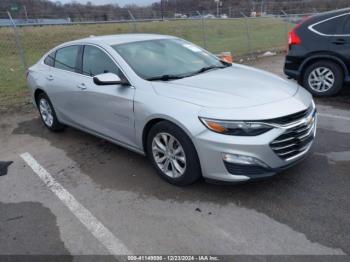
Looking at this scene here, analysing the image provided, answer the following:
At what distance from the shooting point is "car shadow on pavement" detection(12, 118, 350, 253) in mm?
3006

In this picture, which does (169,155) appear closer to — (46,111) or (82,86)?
(82,86)

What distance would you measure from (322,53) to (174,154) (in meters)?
4.43

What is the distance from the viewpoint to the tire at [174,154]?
3350 mm

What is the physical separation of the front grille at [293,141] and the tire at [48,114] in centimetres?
371

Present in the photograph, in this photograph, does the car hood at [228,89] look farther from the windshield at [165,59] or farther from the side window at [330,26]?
the side window at [330,26]

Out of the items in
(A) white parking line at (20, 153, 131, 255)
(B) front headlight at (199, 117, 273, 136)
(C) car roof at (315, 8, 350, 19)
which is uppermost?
(C) car roof at (315, 8, 350, 19)

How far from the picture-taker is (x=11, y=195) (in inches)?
150

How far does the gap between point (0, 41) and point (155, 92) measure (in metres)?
18.0

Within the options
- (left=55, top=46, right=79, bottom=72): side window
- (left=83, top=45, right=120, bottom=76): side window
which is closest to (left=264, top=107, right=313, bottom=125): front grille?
(left=83, top=45, right=120, bottom=76): side window

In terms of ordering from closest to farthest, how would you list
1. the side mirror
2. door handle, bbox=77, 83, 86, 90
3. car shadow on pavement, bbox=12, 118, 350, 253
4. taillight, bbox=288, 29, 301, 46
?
car shadow on pavement, bbox=12, 118, 350, 253 < the side mirror < door handle, bbox=77, 83, 86, 90 < taillight, bbox=288, 29, 301, 46

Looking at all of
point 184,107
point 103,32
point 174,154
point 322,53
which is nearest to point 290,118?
point 184,107

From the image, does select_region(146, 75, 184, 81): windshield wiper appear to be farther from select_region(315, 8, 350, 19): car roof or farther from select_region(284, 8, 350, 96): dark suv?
select_region(315, 8, 350, 19): car roof

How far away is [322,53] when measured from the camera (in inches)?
255

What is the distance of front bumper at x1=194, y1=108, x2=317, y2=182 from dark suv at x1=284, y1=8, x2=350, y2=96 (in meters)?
3.77
